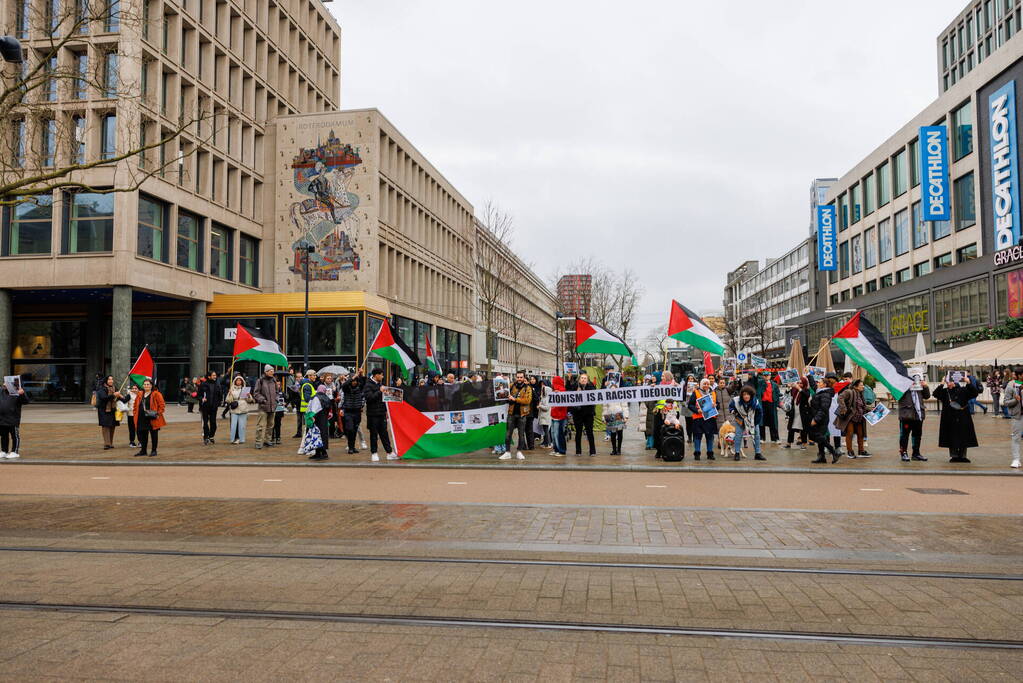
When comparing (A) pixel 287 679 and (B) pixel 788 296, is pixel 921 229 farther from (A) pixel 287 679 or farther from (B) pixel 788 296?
(A) pixel 287 679

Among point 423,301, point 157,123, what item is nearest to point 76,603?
point 157,123

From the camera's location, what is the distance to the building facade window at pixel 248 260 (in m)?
49.6

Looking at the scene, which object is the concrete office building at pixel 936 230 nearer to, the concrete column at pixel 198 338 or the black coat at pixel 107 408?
the black coat at pixel 107 408

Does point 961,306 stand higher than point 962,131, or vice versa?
point 962,131

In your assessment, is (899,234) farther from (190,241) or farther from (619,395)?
(619,395)

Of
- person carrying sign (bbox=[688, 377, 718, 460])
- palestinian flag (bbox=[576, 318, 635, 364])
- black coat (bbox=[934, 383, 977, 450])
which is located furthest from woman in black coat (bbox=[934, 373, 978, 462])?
palestinian flag (bbox=[576, 318, 635, 364])

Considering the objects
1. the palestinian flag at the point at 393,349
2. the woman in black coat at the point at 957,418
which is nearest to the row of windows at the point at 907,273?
the woman in black coat at the point at 957,418

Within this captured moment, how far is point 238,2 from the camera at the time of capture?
49312mm

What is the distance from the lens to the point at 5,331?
39.0m

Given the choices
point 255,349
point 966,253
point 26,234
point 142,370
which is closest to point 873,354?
point 255,349

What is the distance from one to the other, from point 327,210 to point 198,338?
12.3m

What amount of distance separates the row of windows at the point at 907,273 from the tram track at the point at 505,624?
4922cm

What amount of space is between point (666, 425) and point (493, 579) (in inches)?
387

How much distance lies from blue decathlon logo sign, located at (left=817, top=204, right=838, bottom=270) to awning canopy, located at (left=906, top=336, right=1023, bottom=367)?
3212 cm
